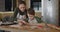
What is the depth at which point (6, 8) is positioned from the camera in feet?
3.33

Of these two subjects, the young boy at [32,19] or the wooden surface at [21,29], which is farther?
the young boy at [32,19]

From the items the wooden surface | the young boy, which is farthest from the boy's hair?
the wooden surface

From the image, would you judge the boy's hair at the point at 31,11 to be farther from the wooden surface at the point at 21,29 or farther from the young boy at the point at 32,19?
the wooden surface at the point at 21,29

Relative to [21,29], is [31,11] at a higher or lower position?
higher

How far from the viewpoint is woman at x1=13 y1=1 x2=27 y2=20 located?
3.24 feet

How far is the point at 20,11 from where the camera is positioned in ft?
3.27

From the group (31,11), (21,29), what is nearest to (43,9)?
(31,11)

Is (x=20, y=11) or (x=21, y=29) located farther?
(x=20, y=11)

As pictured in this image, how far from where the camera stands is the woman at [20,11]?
3.24 feet

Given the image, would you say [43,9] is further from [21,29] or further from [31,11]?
[21,29]

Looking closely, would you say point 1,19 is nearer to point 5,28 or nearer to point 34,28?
point 5,28

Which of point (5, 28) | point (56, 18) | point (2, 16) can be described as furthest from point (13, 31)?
point (56, 18)

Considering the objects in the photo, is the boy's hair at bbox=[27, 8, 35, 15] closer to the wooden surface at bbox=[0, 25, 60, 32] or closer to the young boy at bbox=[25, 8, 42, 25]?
the young boy at bbox=[25, 8, 42, 25]

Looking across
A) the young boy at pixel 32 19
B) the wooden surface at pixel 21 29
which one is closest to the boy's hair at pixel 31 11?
the young boy at pixel 32 19
